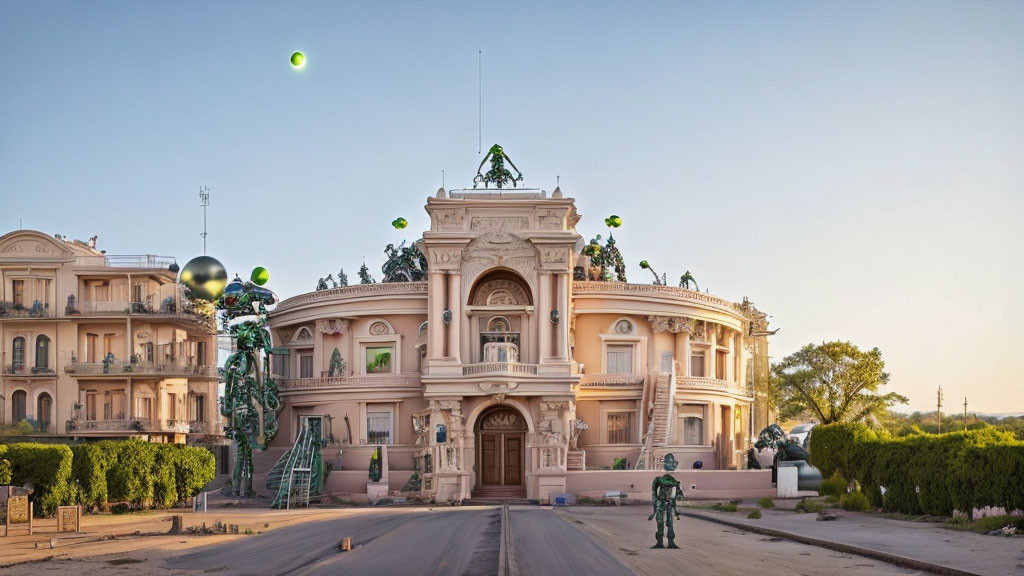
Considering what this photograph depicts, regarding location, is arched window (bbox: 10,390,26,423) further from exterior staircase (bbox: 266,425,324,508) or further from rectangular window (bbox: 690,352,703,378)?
rectangular window (bbox: 690,352,703,378)

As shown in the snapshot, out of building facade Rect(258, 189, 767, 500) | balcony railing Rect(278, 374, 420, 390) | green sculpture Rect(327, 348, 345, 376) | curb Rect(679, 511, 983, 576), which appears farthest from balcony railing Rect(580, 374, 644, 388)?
curb Rect(679, 511, 983, 576)

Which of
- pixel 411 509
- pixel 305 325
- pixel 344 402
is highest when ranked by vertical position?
pixel 305 325

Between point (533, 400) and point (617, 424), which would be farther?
point (617, 424)

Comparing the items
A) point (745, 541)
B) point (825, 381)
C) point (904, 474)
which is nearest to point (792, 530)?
point (745, 541)

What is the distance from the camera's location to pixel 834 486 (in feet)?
191

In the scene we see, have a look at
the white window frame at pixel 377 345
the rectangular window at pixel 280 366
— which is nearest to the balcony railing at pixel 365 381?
the white window frame at pixel 377 345

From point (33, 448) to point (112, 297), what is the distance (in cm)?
2533

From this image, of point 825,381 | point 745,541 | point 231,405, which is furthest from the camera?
point 825,381

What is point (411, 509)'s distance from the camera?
6150 centimetres

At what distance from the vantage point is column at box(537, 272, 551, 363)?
2776 inches

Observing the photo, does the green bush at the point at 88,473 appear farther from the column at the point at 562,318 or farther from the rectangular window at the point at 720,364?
the rectangular window at the point at 720,364

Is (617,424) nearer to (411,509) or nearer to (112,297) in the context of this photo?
(411,509)

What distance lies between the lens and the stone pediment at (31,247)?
73562mm

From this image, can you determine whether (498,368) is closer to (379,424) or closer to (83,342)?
(379,424)
